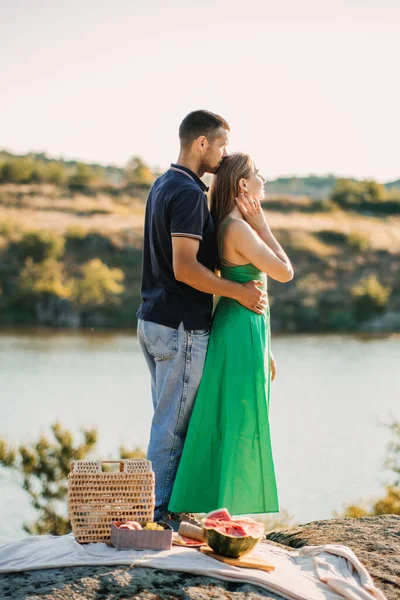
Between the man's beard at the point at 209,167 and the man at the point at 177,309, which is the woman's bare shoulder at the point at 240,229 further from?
the man's beard at the point at 209,167

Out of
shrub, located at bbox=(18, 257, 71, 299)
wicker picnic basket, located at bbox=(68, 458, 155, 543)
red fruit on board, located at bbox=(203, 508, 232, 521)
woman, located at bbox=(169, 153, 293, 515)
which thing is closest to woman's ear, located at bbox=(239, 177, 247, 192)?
woman, located at bbox=(169, 153, 293, 515)

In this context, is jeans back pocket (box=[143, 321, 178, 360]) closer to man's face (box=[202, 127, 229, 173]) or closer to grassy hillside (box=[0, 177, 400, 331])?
man's face (box=[202, 127, 229, 173])

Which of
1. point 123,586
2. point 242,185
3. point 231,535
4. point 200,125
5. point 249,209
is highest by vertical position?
point 200,125

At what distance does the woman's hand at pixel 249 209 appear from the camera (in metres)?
4.73

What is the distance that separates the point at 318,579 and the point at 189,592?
66cm

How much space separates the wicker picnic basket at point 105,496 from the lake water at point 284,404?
6.75 meters

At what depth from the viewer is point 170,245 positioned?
466 centimetres

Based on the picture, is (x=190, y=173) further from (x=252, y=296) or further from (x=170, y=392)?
(x=170, y=392)

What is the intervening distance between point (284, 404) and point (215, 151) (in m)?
19.4

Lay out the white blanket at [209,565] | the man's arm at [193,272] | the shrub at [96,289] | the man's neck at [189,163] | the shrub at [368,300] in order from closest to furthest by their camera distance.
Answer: the white blanket at [209,565]
the man's arm at [193,272]
the man's neck at [189,163]
the shrub at [96,289]
the shrub at [368,300]

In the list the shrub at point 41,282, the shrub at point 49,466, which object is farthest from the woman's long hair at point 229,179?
the shrub at point 41,282

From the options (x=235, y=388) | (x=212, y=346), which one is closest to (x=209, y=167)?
(x=212, y=346)

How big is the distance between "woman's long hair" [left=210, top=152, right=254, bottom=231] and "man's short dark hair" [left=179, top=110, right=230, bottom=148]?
0.59ft

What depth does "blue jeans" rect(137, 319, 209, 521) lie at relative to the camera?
15.3 ft
